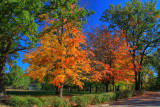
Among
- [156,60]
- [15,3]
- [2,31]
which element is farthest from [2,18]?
[156,60]

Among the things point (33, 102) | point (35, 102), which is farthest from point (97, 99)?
point (33, 102)

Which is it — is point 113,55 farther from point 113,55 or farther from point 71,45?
point 71,45

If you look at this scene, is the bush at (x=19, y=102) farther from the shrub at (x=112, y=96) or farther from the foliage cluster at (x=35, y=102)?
the shrub at (x=112, y=96)

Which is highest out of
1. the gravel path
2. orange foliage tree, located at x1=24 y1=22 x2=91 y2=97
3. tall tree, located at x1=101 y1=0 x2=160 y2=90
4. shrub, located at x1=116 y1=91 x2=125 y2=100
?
tall tree, located at x1=101 y1=0 x2=160 y2=90

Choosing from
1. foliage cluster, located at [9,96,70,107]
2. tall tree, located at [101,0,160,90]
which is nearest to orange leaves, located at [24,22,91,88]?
foliage cluster, located at [9,96,70,107]

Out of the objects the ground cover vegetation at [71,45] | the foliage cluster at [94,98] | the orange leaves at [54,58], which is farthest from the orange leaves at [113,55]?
the orange leaves at [54,58]

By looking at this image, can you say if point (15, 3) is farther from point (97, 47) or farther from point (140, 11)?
point (140, 11)

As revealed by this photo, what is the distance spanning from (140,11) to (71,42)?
1666cm

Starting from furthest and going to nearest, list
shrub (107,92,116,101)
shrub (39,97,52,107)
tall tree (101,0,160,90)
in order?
1. tall tree (101,0,160,90)
2. shrub (107,92,116,101)
3. shrub (39,97,52,107)

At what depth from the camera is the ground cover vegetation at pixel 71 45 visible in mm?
8844

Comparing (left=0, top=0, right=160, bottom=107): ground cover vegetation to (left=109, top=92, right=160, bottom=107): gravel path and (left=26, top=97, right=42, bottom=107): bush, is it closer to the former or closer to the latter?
(left=26, top=97, right=42, bottom=107): bush

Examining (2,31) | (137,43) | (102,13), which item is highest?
(102,13)

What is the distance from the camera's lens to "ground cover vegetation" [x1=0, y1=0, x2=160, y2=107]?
8844 mm

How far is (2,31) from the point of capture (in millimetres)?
8562
